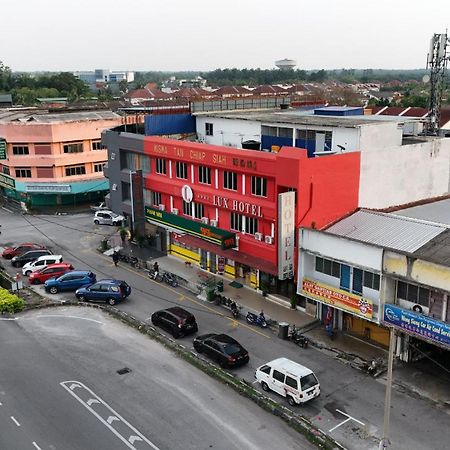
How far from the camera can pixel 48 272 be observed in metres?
43.5

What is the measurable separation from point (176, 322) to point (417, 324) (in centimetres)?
1373

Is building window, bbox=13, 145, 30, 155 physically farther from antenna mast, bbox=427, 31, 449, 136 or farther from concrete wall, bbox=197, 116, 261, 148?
antenna mast, bbox=427, 31, 449, 136

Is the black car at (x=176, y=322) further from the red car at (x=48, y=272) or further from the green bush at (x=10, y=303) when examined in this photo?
the red car at (x=48, y=272)

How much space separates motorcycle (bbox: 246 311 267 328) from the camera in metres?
34.3

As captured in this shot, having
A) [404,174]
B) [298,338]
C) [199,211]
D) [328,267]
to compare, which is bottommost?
[298,338]

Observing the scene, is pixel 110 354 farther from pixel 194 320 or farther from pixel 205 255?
pixel 205 255

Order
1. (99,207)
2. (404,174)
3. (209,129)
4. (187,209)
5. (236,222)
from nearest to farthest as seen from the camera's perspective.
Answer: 1. (404,174)
2. (236,222)
3. (187,209)
4. (209,129)
5. (99,207)

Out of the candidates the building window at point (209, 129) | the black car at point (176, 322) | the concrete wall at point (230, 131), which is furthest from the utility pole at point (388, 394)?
the building window at point (209, 129)

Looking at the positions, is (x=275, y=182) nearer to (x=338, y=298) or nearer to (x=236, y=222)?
(x=236, y=222)

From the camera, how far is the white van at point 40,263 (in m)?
45.3

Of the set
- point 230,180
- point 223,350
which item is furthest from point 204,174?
point 223,350

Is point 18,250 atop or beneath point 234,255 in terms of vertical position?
beneath

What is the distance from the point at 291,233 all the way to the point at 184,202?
13.0 m

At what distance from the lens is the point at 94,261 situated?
48.1 metres
